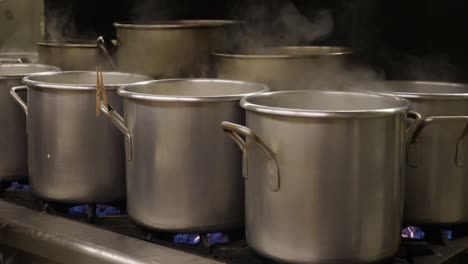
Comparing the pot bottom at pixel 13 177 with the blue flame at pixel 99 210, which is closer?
the blue flame at pixel 99 210

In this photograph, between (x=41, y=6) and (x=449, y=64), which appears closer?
(x=449, y=64)

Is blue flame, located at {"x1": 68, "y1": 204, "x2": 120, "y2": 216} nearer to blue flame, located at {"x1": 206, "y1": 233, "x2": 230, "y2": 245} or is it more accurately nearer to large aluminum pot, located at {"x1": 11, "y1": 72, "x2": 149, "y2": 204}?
large aluminum pot, located at {"x1": 11, "y1": 72, "x2": 149, "y2": 204}

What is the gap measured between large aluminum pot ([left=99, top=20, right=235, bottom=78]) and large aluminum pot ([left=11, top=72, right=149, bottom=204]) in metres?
0.19

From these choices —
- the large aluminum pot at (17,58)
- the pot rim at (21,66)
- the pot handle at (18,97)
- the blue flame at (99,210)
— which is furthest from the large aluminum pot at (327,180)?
the large aluminum pot at (17,58)

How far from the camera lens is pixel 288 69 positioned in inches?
56.2

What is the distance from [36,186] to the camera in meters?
1.58

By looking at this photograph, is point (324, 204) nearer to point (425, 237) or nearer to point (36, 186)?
point (425, 237)

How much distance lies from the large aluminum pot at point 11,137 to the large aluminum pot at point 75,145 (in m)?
0.20

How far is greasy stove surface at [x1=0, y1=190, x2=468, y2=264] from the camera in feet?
4.04

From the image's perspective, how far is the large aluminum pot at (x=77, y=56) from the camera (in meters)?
1.86

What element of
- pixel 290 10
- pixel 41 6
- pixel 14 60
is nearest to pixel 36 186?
pixel 14 60

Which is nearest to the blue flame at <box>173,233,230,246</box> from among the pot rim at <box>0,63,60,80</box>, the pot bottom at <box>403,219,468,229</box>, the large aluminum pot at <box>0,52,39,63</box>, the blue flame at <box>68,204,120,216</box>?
the blue flame at <box>68,204,120,216</box>

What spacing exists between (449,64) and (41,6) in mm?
1757

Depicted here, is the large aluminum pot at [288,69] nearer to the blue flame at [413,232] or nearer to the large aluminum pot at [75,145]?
the large aluminum pot at [75,145]
